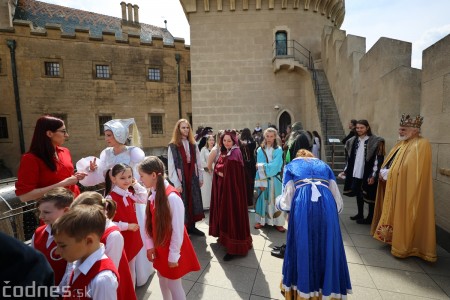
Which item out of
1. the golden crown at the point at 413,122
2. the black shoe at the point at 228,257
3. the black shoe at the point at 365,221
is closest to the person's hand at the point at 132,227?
the black shoe at the point at 228,257

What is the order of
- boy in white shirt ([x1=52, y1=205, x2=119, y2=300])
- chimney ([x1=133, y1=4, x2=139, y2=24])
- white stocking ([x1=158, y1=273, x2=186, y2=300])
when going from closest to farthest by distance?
1. boy in white shirt ([x1=52, y1=205, x2=119, y2=300])
2. white stocking ([x1=158, y1=273, x2=186, y2=300])
3. chimney ([x1=133, y1=4, x2=139, y2=24])

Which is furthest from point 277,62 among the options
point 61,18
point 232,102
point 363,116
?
point 61,18

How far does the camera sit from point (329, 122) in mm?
9797

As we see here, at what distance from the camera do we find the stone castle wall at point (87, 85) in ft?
47.8

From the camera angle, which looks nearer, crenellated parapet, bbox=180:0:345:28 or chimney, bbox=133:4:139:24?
crenellated parapet, bbox=180:0:345:28

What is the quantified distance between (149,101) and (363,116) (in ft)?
46.8

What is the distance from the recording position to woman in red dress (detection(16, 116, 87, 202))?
204 cm

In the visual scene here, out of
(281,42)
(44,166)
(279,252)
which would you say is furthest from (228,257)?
(281,42)

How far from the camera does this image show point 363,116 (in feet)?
24.1

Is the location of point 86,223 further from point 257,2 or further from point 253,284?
point 257,2

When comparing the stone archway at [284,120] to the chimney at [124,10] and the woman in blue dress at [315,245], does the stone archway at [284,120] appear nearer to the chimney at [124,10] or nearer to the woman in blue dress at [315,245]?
the woman in blue dress at [315,245]

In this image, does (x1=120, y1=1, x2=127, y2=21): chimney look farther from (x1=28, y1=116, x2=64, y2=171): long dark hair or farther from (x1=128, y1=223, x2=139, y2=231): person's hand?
(x1=128, y1=223, x2=139, y2=231): person's hand

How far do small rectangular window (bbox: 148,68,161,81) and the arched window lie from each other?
937 cm

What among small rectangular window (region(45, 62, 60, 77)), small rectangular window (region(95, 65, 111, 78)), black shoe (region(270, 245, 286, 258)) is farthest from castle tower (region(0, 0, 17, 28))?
black shoe (region(270, 245, 286, 258))
